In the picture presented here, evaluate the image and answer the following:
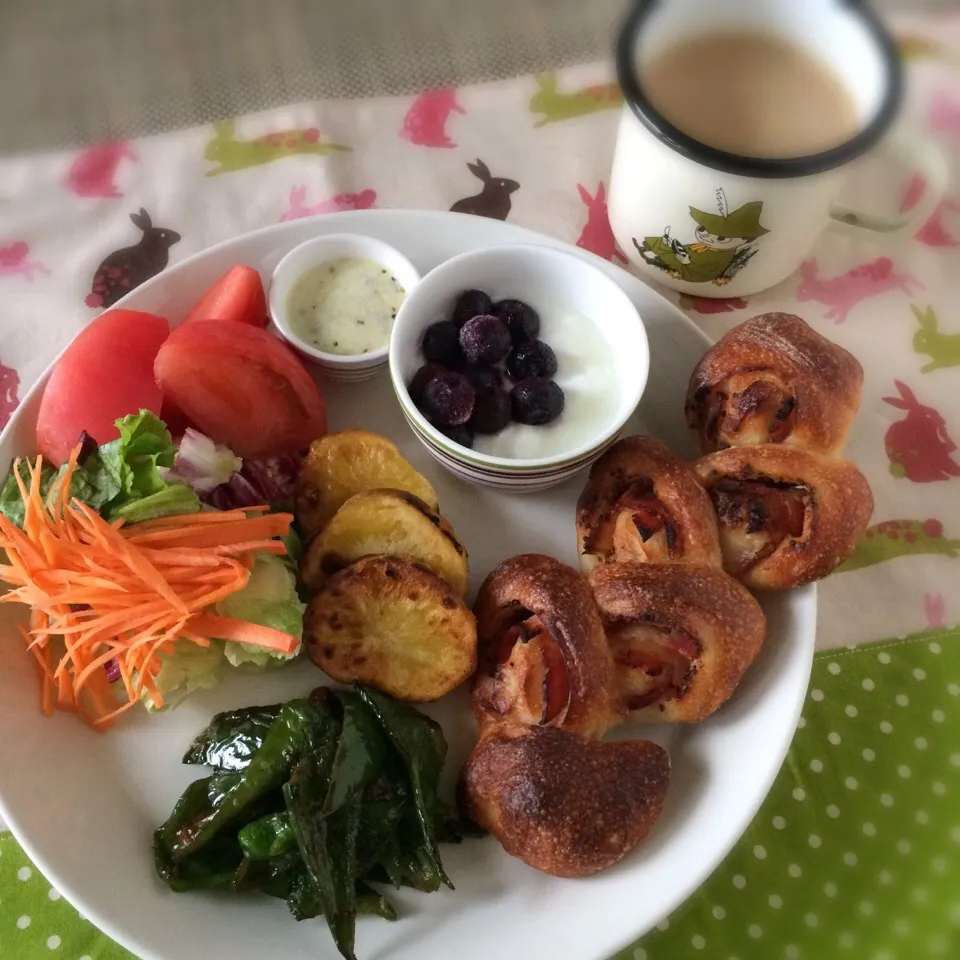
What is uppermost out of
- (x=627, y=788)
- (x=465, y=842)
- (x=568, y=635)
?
(x=568, y=635)

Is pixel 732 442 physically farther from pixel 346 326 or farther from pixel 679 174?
pixel 346 326

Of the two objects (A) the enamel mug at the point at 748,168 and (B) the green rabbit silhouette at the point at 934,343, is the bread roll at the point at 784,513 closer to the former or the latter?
(A) the enamel mug at the point at 748,168

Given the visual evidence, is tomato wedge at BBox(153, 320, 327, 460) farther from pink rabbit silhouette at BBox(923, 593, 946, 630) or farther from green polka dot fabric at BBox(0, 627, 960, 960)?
pink rabbit silhouette at BBox(923, 593, 946, 630)

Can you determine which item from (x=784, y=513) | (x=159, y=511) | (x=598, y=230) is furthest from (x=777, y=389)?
(x=159, y=511)

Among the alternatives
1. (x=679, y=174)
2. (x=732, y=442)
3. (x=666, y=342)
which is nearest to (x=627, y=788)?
(x=732, y=442)

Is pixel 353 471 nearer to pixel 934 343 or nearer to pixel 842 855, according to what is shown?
pixel 842 855

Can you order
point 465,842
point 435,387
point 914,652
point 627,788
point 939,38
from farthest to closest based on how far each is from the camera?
point 939,38 < point 914,652 < point 435,387 < point 465,842 < point 627,788
